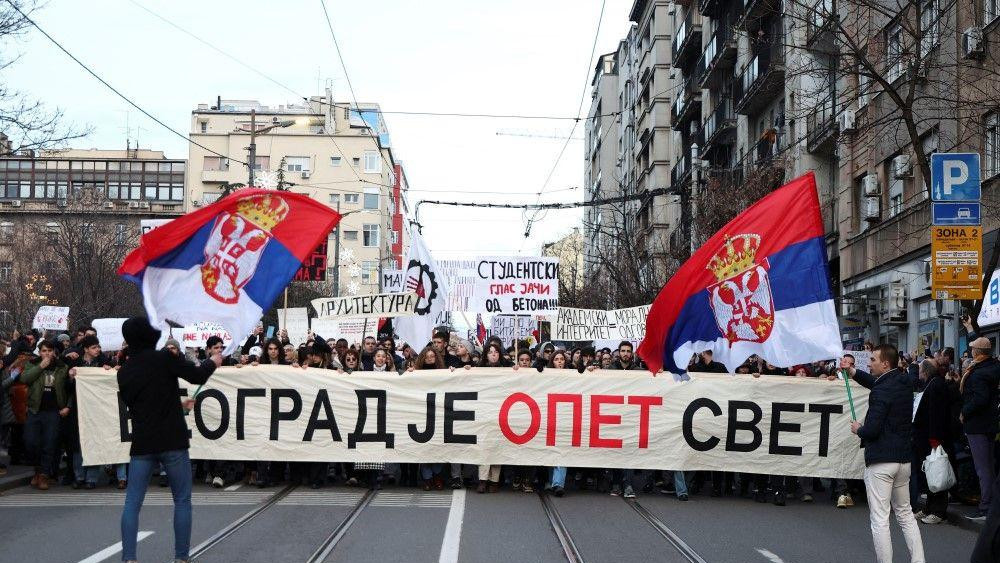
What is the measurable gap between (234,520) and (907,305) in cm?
2008

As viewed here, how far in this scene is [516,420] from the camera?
15.6 m

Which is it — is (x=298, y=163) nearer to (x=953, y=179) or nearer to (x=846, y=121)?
(x=846, y=121)

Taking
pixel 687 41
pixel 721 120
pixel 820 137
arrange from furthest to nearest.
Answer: pixel 687 41
pixel 721 120
pixel 820 137

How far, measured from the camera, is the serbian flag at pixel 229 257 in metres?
11.2

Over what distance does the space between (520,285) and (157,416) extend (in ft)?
39.1

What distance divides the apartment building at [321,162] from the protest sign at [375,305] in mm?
71492

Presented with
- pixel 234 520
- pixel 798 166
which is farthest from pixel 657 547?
pixel 798 166

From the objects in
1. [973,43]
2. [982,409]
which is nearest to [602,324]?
[973,43]

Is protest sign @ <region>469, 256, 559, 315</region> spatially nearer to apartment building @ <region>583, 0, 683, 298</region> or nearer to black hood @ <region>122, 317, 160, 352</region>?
black hood @ <region>122, 317, 160, 352</region>

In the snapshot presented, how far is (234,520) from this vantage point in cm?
1202

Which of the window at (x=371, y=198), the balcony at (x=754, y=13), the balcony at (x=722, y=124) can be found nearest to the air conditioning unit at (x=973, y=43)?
the balcony at (x=754, y=13)

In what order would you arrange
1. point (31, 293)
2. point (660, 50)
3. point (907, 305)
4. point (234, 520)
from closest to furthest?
1. point (234, 520)
2. point (907, 305)
3. point (31, 293)
4. point (660, 50)

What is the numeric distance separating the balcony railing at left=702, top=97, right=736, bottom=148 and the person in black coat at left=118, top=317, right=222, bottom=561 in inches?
1547

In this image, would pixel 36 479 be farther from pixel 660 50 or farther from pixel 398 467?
pixel 660 50
